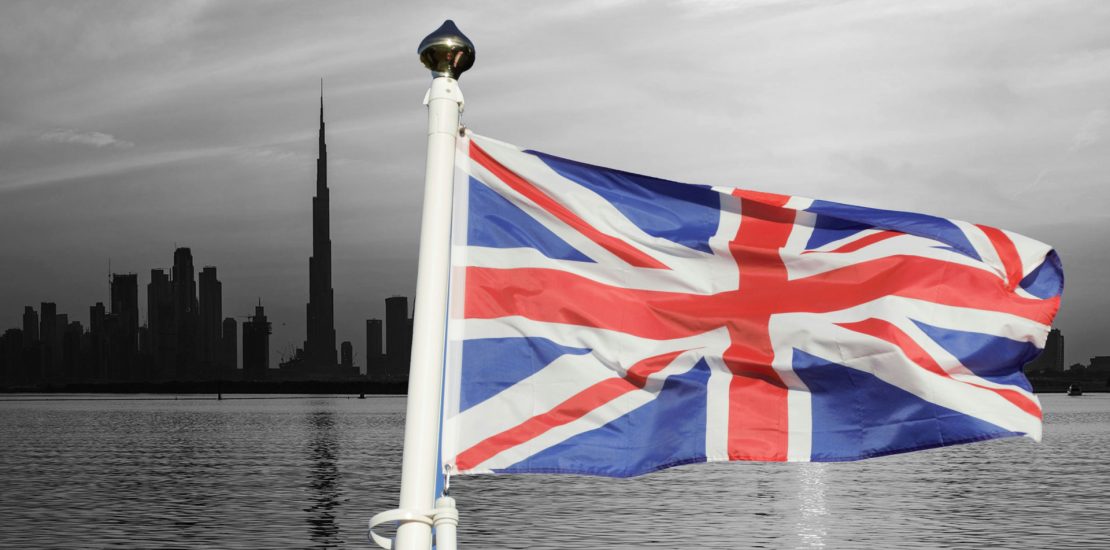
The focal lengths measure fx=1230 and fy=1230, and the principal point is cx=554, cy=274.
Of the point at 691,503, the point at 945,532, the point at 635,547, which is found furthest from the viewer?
the point at 691,503

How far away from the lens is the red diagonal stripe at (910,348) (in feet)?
25.6

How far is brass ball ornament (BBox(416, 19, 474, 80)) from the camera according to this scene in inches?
256

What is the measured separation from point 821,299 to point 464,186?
8.01 ft

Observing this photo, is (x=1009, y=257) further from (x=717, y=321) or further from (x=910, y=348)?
(x=717, y=321)

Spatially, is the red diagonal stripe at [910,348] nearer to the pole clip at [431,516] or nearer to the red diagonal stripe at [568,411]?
the red diagonal stripe at [568,411]

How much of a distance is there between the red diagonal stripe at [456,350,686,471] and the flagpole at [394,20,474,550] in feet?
2.93

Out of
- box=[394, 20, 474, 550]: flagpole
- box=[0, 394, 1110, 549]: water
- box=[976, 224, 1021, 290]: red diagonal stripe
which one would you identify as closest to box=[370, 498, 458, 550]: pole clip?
box=[394, 20, 474, 550]: flagpole

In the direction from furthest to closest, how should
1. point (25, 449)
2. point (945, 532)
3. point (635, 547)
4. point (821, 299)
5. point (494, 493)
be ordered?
point (25, 449) < point (494, 493) < point (945, 532) < point (635, 547) < point (821, 299)

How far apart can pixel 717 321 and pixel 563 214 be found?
1220 millimetres

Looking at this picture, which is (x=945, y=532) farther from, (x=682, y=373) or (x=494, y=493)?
(x=682, y=373)

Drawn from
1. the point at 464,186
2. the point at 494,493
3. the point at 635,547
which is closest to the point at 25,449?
the point at 494,493

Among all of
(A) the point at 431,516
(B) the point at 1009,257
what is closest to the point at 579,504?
(B) the point at 1009,257

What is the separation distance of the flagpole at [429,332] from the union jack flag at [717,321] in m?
0.96

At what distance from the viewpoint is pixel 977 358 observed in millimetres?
7934
